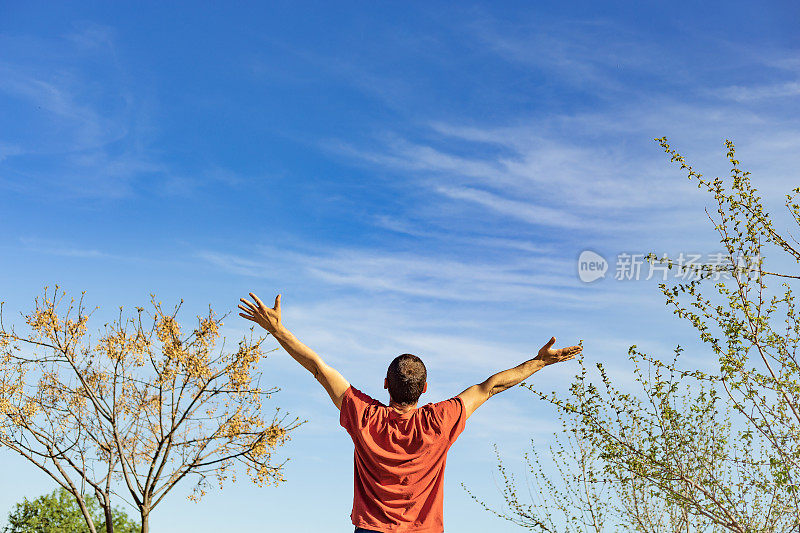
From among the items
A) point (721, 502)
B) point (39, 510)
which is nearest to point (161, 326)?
point (39, 510)

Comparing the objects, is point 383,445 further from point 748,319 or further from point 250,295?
point 748,319

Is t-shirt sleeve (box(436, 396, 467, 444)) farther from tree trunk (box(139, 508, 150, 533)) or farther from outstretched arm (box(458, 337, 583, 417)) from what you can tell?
tree trunk (box(139, 508, 150, 533))

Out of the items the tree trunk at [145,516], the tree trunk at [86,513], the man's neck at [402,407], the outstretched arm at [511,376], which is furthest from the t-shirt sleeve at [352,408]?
the tree trunk at [86,513]

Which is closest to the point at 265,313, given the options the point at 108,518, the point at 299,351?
the point at 299,351

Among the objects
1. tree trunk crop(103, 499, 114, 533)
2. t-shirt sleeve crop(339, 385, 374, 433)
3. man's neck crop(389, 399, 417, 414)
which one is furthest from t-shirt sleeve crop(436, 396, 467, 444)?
tree trunk crop(103, 499, 114, 533)

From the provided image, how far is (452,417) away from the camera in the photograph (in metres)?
3.61

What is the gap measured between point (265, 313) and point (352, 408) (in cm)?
85

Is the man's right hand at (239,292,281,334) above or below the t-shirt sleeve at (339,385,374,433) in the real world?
above

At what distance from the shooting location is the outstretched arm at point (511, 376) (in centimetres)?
380

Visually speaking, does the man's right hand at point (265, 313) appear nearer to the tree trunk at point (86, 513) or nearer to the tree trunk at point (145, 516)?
the tree trunk at point (145, 516)

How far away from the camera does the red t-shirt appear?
3477mm

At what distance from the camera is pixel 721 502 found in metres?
6.68

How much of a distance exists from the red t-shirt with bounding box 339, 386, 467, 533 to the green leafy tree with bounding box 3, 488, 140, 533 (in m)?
→ 14.4

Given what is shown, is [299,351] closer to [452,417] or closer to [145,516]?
[452,417]
